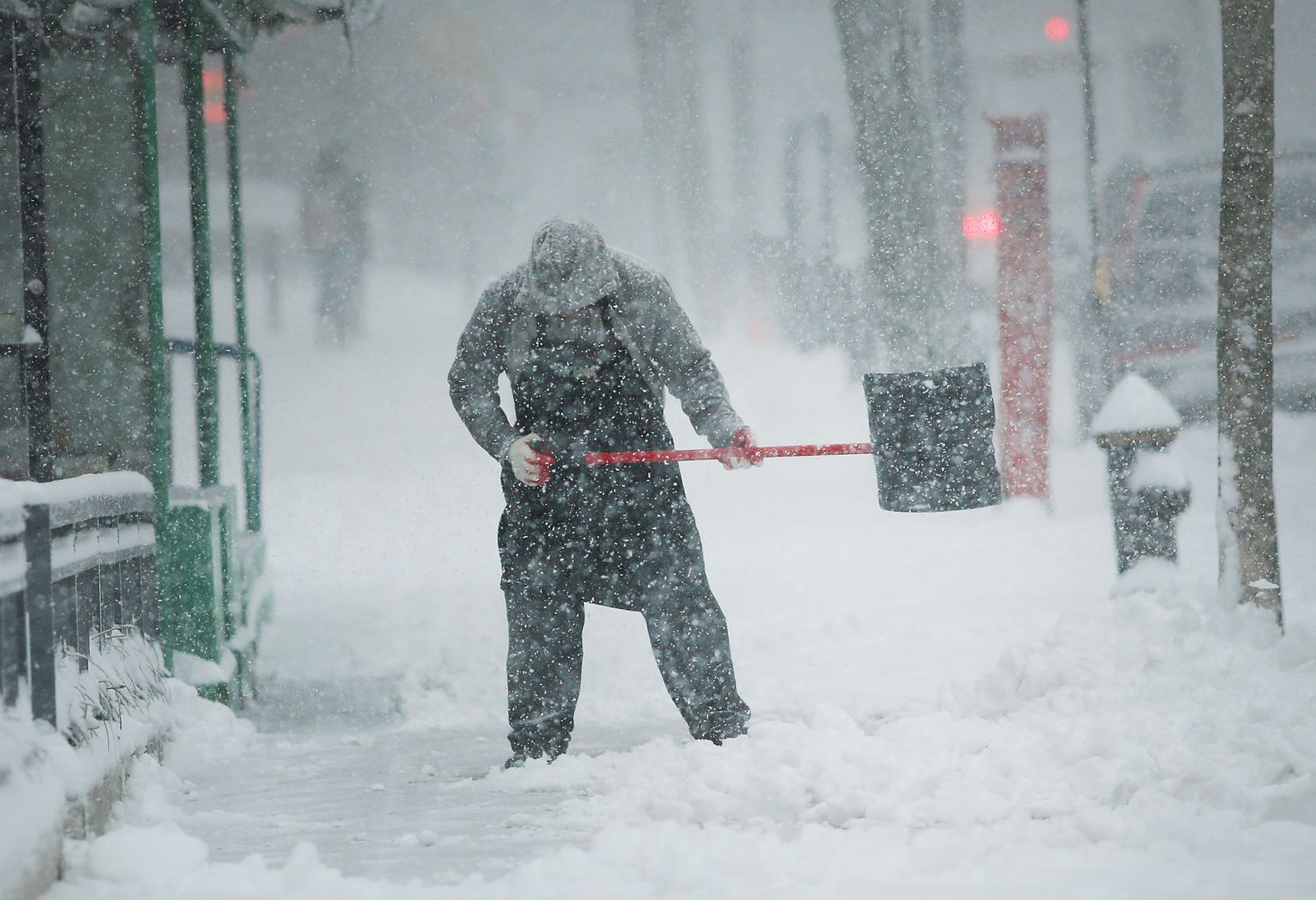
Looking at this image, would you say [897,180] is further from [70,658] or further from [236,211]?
[70,658]

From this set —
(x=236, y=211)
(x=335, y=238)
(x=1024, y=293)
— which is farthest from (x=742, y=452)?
(x=335, y=238)

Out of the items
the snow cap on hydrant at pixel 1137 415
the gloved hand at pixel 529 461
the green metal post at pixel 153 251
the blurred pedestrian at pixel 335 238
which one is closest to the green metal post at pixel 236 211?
the green metal post at pixel 153 251

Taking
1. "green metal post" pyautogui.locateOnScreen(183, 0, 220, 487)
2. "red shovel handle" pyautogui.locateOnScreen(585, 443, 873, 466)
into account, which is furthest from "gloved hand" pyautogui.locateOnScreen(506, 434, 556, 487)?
"green metal post" pyautogui.locateOnScreen(183, 0, 220, 487)

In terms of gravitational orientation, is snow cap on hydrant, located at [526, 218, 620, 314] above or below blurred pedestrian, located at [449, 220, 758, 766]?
above

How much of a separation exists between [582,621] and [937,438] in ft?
4.31

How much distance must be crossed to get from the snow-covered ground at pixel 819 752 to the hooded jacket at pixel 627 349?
3.43 feet

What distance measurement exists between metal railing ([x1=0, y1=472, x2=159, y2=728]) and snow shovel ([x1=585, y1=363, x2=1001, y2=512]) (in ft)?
5.44

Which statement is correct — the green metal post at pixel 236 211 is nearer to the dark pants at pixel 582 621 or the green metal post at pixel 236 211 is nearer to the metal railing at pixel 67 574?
the metal railing at pixel 67 574

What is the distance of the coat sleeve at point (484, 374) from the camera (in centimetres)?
425

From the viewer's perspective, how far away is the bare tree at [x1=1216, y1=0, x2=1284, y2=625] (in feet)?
15.8

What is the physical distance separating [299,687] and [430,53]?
26211 millimetres

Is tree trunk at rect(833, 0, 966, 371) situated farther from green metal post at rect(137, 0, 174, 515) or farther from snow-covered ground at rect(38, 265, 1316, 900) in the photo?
green metal post at rect(137, 0, 174, 515)

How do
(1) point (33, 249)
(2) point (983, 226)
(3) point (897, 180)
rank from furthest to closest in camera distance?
(3) point (897, 180) → (2) point (983, 226) → (1) point (33, 249)

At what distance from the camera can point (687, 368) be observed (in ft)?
14.1
